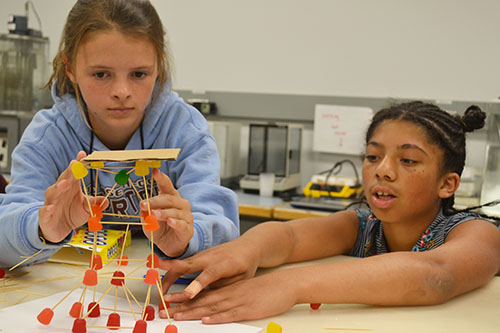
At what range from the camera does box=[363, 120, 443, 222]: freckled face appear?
1.22 meters

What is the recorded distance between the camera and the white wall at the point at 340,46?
2.80 m

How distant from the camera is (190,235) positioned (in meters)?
0.93

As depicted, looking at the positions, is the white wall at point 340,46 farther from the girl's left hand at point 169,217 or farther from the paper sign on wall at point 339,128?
the girl's left hand at point 169,217

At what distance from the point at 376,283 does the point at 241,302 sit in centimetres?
24

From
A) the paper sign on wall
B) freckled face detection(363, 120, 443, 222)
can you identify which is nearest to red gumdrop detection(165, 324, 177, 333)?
freckled face detection(363, 120, 443, 222)

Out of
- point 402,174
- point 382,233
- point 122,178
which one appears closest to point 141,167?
point 122,178

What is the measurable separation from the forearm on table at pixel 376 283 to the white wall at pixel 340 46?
2.14 metres

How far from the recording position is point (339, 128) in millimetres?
3088

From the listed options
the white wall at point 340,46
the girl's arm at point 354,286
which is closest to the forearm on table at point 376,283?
the girl's arm at point 354,286

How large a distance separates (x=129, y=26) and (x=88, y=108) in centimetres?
25

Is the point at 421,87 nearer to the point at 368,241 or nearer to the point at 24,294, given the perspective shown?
the point at 368,241

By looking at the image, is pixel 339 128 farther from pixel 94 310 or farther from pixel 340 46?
pixel 94 310

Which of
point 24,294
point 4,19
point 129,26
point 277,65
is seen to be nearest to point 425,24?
point 277,65

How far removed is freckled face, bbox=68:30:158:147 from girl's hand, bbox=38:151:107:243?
0.29m
